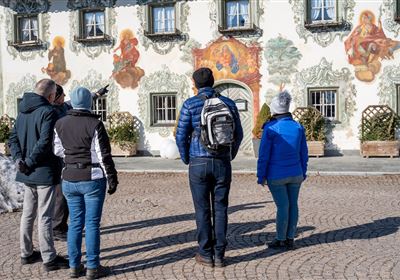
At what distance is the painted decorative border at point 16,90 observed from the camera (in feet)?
65.4

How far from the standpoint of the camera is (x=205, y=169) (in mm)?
5527

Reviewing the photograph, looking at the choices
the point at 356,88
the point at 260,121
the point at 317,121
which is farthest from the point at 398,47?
the point at 260,121

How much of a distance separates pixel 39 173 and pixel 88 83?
45.9 ft

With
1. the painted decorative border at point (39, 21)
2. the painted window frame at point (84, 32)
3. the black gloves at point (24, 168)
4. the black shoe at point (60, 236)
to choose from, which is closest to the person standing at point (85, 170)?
the black gloves at point (24, 168)

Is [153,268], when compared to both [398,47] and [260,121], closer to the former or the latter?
[260,121]

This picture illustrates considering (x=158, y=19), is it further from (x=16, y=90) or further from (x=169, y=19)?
(x=16, y=90)

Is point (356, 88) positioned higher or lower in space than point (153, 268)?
higher

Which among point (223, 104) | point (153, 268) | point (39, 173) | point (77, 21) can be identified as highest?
point (77, 21)

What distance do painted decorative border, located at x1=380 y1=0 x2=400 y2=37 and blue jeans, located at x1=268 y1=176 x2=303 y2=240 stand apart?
11760 millimetres

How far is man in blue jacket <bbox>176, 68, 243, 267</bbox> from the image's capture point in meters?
5.55

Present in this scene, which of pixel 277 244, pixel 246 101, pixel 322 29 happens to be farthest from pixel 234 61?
pixel 277 244

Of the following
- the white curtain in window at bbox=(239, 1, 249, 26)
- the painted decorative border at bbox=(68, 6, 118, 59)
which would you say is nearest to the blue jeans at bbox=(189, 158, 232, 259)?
the white curtain in window at bbox=(239, 1, 249, 26)

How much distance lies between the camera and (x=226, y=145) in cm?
552

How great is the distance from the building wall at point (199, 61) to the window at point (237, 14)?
1.19ft
